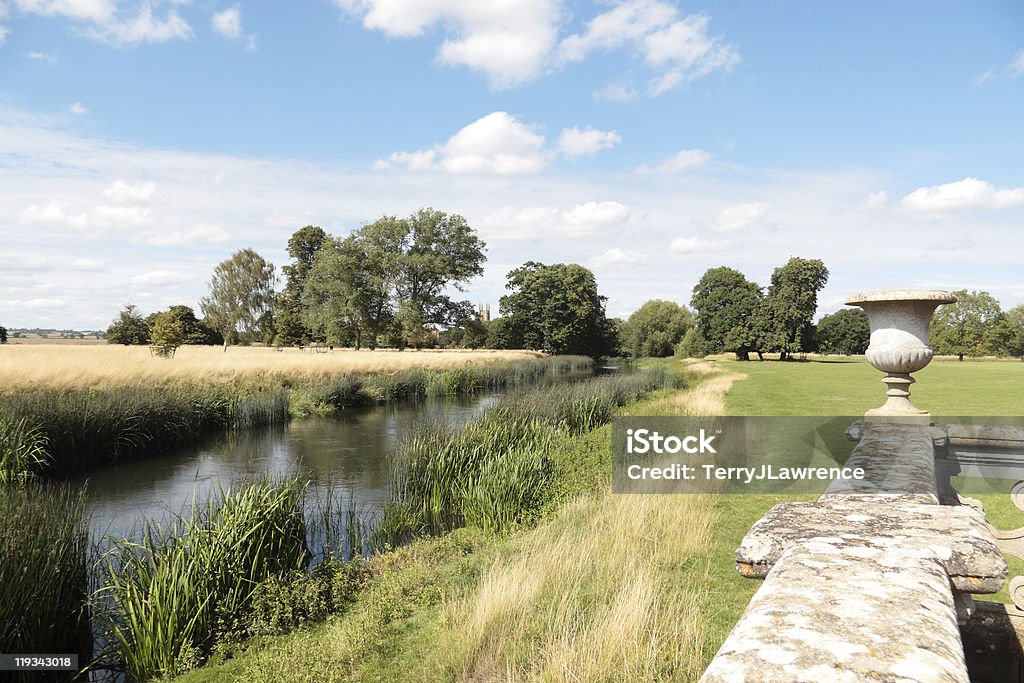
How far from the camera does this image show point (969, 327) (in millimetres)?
60562

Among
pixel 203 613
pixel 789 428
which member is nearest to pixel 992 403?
pixel 789 428

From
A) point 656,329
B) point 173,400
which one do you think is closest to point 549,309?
point 656,329

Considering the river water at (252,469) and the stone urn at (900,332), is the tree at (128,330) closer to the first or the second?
the river water at (252,469)

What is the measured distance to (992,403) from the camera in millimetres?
14664

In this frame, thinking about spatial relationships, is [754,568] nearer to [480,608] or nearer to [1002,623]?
[1002,623]

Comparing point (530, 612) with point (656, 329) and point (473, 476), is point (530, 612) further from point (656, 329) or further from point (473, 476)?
point (656, 329)

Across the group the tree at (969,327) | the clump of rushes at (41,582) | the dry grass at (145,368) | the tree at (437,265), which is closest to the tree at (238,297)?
the tree at (437,265)

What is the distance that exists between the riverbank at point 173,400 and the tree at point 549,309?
30.7 metres

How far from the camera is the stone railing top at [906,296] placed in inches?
192

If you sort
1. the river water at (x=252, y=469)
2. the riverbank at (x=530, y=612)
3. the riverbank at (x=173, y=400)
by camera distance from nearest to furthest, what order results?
1. the riverbank at (x=530, y=612)
2. the river water at (x=252, y=469)
3. the riverbank at (x=173, y=400)

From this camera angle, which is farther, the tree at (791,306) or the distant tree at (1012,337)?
the distant tree at (1012,337)

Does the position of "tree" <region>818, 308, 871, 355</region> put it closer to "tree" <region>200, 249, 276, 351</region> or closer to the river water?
"tree" <region>200, 249, 276, 351</region>

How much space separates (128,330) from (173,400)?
164ft

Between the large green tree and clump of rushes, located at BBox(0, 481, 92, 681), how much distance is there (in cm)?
5063
